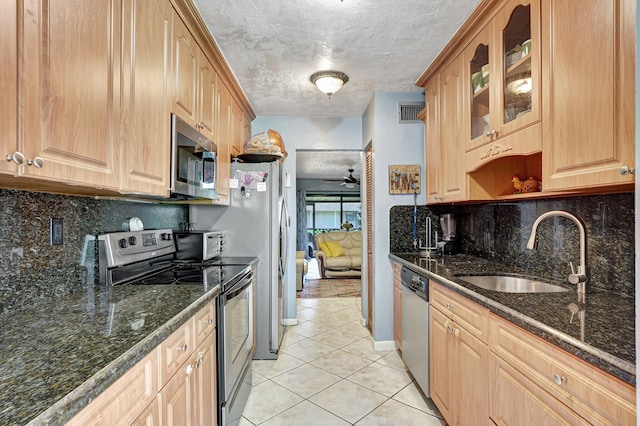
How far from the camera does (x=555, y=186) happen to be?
1307mm

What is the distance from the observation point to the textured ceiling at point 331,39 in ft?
Result: 5.82

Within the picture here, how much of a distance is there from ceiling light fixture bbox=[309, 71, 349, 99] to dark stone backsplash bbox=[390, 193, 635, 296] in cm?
150

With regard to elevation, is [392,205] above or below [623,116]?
below

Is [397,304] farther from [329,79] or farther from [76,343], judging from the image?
[76,343]

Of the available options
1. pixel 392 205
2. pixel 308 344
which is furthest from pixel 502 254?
pixel 308 344

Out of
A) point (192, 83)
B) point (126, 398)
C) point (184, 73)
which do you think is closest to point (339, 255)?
point (192, 83)

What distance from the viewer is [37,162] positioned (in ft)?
2.76

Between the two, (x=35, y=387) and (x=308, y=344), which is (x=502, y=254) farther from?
(x=35, y=387)

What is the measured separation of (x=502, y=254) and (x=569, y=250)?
606 millimetres

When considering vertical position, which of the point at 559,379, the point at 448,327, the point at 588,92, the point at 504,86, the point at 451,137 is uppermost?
the point at 504,86

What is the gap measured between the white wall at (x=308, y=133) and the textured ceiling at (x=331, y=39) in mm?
693

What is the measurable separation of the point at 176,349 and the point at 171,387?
119mm

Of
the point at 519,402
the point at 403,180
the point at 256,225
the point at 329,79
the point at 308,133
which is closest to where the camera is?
the point at 519,402

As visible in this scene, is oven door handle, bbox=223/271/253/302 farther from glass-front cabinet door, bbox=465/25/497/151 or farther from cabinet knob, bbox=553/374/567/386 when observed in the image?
glass-front cabinet door, bbox=465/25/497/151
